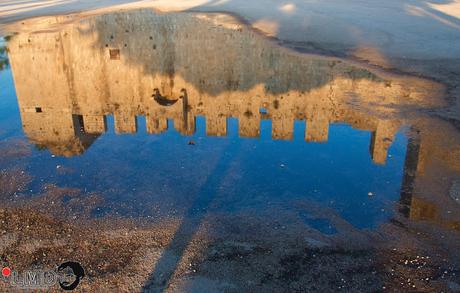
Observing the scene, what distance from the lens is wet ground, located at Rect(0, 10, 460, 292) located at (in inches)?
123

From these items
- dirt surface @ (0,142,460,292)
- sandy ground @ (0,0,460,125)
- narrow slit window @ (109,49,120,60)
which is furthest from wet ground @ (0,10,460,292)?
sandy ground @ (0,0,460,125)

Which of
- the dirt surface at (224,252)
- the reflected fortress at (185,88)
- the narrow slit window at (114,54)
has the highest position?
the narrow slit window at (114,54)

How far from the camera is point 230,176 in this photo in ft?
14.8

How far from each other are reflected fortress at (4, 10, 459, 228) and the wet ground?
0.13 feet

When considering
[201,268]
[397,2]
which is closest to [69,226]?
[201,268]

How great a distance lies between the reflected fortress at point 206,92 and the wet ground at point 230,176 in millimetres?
39

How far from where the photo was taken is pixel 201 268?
309 centimetres

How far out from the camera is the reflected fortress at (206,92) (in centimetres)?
567

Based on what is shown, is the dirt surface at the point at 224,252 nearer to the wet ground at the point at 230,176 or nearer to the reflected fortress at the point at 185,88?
the wet ground at the point at 230,176

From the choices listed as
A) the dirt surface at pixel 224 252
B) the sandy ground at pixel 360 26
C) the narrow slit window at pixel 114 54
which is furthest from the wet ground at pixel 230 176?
the sandy ground at pixel 360 26

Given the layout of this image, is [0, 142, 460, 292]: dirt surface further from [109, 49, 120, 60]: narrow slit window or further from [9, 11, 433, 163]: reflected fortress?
[109, 49, 120, 60]: narrow slit window

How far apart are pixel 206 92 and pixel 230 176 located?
3083mm

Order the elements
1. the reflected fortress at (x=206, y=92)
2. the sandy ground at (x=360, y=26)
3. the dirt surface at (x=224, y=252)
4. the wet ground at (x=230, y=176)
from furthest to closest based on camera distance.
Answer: the sandy ground at (x=360, y=26) → the reflected fortress at (x=206, y=92) → the wet ground at (x=230, y=176) → the dirt surface at (x=224, y=252)

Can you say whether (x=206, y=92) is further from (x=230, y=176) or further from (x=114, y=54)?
(x=114, y=54)
